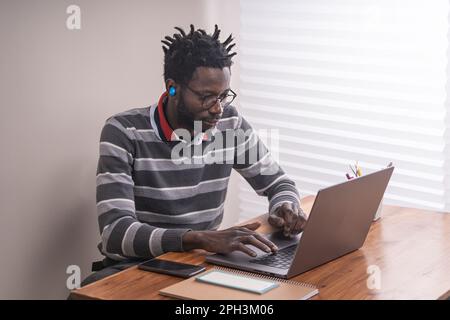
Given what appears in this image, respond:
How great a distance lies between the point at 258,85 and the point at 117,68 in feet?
2.70

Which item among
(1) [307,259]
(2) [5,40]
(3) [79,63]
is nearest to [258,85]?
(3) [79,63]

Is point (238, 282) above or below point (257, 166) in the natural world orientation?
below

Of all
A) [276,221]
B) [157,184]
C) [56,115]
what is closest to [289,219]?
[276,221]

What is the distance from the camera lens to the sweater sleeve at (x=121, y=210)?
200 centimetres

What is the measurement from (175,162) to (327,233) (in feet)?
2.14

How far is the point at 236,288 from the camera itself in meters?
1.66

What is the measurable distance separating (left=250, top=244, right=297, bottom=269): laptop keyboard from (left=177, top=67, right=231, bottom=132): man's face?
51cm

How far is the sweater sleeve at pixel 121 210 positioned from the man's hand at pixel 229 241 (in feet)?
0.13

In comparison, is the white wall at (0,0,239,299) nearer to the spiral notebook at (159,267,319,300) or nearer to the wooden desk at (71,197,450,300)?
the wooden desk at (71,197,450,300)

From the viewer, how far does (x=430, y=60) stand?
280 centimetres

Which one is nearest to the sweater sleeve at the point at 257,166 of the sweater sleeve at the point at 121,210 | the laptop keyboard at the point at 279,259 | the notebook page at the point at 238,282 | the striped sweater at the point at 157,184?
the striped sweater at the point at 157,184

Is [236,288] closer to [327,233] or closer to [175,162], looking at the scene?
[327,233]

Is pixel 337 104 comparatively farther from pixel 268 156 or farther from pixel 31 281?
pixel 31 281
